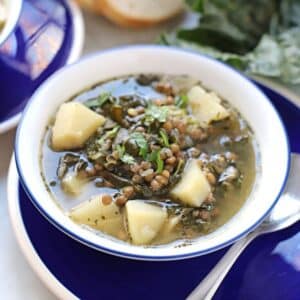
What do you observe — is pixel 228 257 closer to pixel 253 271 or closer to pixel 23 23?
pixel 253 271

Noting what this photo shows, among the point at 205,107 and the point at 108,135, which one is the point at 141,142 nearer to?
the point at 108,135

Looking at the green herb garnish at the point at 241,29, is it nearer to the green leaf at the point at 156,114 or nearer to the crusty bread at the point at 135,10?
the crusty bread at the point at 135,10

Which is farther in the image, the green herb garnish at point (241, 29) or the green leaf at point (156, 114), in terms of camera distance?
the green herb garnish at point (241, 29)

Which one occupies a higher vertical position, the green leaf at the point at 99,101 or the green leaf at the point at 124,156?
the green leaf at the point at 99,101

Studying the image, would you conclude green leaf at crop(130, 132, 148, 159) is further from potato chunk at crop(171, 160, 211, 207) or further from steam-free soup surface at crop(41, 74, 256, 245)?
potato chunk at crop(171, 160, 211, 207)

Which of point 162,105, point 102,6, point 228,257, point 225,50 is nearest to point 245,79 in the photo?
point 162,105

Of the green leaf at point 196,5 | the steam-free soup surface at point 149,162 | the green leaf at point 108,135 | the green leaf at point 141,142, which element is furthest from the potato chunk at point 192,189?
the green leaf at point 196,5
